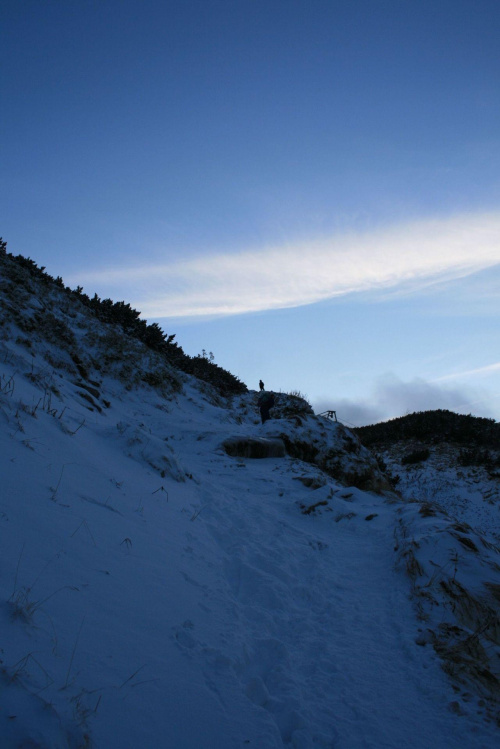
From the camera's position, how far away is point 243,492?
8898 millimetres

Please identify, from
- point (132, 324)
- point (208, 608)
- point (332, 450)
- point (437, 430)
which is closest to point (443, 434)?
point (437, 430)

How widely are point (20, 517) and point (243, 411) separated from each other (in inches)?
725

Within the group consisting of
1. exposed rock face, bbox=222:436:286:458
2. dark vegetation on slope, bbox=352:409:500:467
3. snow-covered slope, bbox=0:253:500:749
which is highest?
dark vegetation on slope, bbox=352:409:500:467

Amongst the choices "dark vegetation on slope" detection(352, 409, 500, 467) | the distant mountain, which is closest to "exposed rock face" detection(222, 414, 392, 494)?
"dark vegetation on slope" detection(352, 409, 500, 467)

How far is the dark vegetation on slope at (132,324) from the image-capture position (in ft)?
62.1

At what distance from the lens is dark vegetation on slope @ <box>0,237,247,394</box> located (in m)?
18.9

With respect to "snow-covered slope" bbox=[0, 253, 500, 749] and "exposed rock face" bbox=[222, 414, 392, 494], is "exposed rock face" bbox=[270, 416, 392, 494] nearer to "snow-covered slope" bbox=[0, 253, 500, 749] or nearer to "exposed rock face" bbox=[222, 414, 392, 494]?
"exposed rock face" bbox=[222, 414, 392, 494]

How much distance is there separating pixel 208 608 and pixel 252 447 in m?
8.53

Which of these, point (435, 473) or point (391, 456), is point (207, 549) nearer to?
point (435, 473)

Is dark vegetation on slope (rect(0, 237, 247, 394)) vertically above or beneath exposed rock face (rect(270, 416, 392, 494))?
above

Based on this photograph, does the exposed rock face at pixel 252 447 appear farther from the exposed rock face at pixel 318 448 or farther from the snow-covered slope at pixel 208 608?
the snow-covered slope at pixel 208 608

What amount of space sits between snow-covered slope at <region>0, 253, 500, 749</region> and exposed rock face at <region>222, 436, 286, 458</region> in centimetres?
382

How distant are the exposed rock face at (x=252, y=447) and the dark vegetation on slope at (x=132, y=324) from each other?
10.7 meters

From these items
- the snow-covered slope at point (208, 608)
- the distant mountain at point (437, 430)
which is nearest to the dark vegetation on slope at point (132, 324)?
the distant mountain at point (437, 430)
